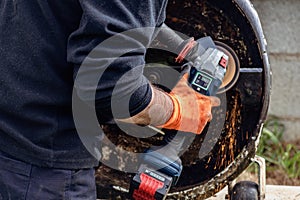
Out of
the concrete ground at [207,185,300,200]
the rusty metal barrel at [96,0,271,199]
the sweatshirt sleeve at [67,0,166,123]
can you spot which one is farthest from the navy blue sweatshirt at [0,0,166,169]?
the concrete ground at [207,185,300,200]

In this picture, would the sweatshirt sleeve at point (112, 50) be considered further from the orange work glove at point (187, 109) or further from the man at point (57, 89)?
the orange work glove at point (187, 109)

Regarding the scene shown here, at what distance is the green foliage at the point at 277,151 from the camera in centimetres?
331

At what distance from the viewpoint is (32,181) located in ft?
5.28

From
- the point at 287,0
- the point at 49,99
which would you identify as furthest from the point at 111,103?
the point at 287,0

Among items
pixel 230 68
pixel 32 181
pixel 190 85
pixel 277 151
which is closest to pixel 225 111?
pixel 230 68

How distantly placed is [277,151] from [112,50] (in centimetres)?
220

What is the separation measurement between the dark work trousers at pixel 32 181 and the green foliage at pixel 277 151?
189 centimetres

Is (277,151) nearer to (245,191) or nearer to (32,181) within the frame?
(245,191)

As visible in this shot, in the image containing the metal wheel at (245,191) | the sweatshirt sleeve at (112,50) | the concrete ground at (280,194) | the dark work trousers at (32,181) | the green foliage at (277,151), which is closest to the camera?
the sweatshirt sleeve at (112,50)

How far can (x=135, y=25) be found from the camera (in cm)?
138

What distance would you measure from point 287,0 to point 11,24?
2051mm

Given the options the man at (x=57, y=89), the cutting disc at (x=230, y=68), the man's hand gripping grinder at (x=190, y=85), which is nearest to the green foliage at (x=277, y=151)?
the cutting disc at (x=230, y=68)

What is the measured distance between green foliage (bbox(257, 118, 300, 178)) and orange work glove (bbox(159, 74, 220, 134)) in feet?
5.30

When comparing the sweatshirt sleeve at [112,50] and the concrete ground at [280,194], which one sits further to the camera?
the concrete ground at [280,194]
